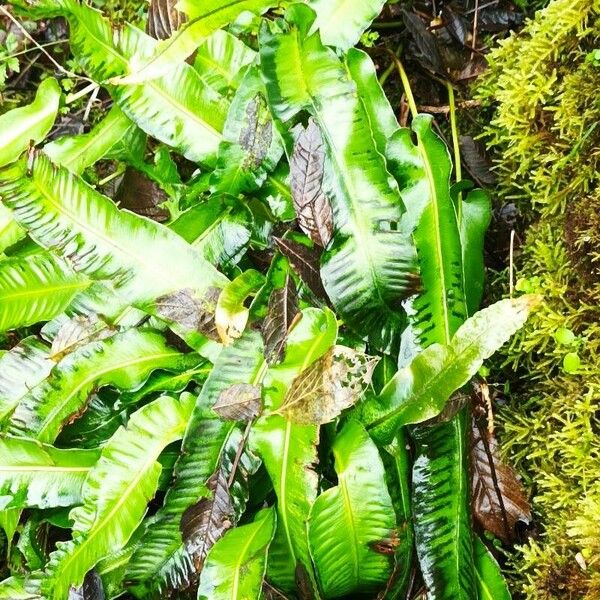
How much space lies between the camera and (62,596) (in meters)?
1.32

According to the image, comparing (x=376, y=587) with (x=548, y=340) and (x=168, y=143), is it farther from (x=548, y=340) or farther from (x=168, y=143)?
(x=168, y=143)

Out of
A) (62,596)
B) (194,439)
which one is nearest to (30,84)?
(194,439)

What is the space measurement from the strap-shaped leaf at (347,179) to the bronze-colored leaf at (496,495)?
1.16ft

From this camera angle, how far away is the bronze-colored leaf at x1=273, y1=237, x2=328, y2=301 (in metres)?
1.33

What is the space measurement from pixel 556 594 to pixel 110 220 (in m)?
1.15

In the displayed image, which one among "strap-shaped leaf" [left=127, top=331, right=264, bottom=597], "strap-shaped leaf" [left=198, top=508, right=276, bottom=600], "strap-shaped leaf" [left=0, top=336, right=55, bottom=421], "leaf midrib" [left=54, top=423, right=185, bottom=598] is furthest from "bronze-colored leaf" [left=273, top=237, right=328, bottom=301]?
"strap-shaped leaf" [left=0, top=336, right=55, bottom=421]

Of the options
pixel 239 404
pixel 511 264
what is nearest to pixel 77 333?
pixel 239 404

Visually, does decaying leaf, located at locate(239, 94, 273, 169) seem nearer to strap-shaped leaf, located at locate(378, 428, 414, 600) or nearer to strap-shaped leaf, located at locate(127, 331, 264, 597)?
strap-shaped leaf, located at locate(127, 331, 264, 597)

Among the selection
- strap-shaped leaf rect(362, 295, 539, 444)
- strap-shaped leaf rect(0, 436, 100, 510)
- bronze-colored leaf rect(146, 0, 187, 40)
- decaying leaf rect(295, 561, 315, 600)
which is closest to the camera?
strap-shaped leaf rect(362, 295, 539, 444)

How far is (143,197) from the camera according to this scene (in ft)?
5.44

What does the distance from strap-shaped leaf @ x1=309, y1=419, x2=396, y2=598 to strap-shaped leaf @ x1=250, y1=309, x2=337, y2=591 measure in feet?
0.13

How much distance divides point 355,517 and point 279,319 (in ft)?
1.34

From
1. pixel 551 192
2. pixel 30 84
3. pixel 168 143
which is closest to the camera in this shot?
pixel 551 192

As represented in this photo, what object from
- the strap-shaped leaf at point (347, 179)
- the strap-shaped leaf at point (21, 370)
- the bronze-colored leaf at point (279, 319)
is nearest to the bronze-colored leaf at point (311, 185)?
the strap-shaped leaf at point (347, 179)
